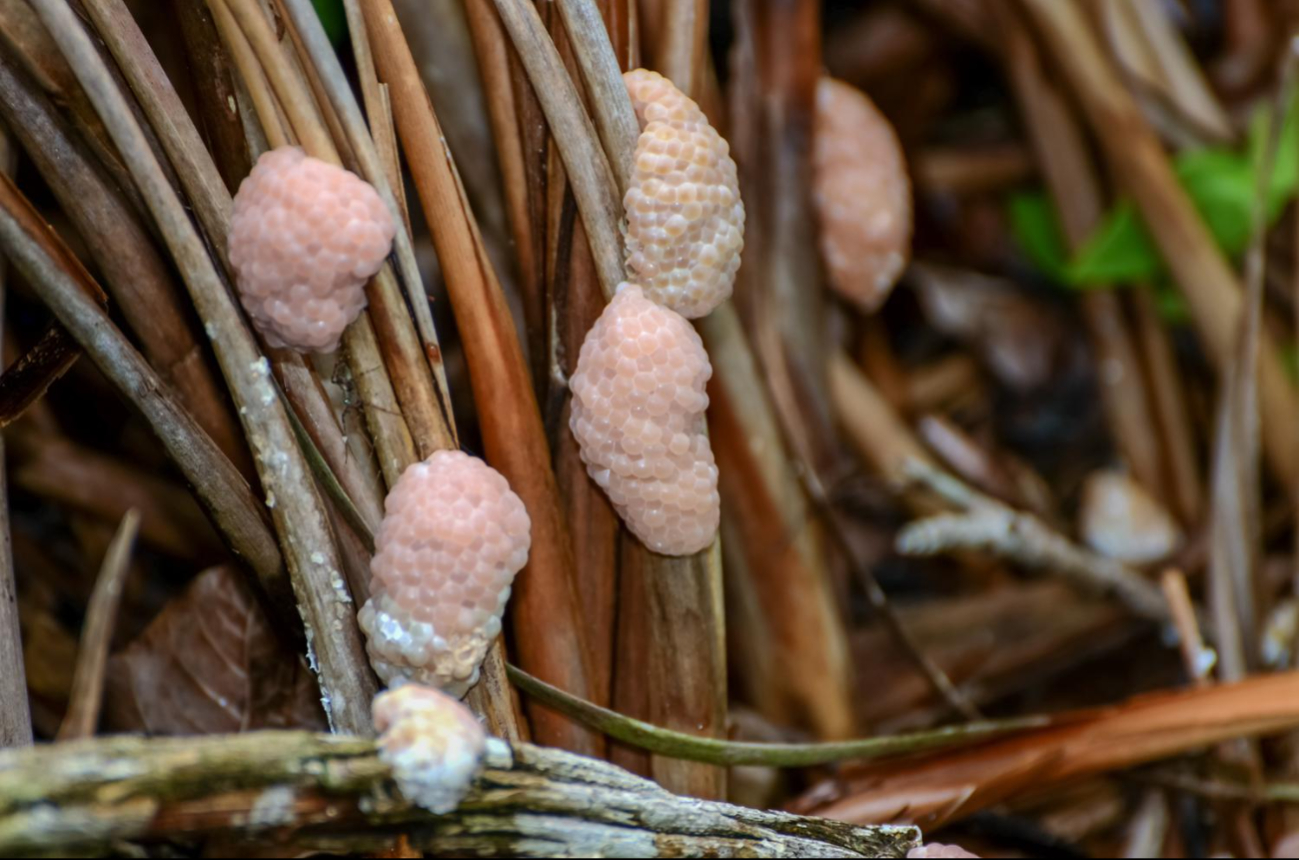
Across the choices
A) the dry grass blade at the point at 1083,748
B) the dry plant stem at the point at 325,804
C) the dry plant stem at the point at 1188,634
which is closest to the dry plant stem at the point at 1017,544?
the dry plant stem at the point at 1188,634

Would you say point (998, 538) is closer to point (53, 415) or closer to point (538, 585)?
point (538, 585)

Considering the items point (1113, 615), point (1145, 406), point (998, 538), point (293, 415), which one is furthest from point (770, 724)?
point (1145, 406)

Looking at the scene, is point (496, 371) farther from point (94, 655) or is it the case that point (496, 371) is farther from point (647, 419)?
point (94, 655)

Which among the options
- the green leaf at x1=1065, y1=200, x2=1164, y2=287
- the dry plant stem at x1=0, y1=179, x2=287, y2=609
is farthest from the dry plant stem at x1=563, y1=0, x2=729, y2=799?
the green leaf at x1=1065, y1=200, x2=1164, y2=287

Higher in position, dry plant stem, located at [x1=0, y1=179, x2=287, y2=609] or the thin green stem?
dry plant stem, located at [x1=0, y1=179, x2=287, y2=609]

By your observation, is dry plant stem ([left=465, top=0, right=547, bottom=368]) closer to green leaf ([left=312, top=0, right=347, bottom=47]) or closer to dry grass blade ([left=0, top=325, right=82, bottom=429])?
green leaf ([left=312, top=0, right=347, bottom=47])

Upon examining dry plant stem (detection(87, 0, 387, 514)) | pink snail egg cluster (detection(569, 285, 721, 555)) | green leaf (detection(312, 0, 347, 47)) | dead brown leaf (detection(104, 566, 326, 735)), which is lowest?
dead brown leaf (detection(104, 566, 326, 735))
